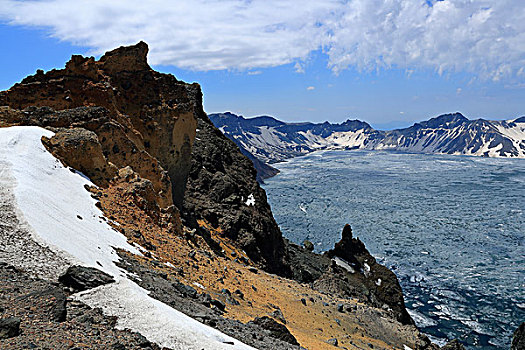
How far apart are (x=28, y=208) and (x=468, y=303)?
37659 mm

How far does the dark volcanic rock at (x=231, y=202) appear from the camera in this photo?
26078 mm

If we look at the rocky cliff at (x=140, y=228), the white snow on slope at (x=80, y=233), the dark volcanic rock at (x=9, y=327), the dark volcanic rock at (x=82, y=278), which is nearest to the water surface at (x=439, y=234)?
the rocky cliff at (x=140, y=228)

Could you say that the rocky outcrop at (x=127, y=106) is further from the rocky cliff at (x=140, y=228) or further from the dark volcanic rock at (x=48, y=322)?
the dark volcanic rock at (x=48, y=322)

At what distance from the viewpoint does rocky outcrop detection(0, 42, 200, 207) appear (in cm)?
1586

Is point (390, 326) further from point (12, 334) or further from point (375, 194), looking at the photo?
point (375, 194)

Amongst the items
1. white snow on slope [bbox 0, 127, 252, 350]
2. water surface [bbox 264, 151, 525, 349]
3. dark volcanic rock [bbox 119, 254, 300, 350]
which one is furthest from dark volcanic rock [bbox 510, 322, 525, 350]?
white snow on slope [bbox 0, 127, 252, 350]

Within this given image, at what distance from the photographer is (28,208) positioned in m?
9.20

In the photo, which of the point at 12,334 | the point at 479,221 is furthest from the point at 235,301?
the point at 479,221

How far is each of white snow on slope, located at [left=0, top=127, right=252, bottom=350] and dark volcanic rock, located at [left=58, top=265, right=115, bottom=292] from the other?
6.5 inches

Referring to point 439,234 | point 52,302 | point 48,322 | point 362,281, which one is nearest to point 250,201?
point 362,281

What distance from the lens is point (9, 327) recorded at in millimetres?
5602

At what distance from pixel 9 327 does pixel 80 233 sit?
4324 mm

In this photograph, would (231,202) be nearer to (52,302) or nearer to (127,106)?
(127,106)

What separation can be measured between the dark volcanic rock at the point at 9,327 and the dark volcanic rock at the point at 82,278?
1.61m
